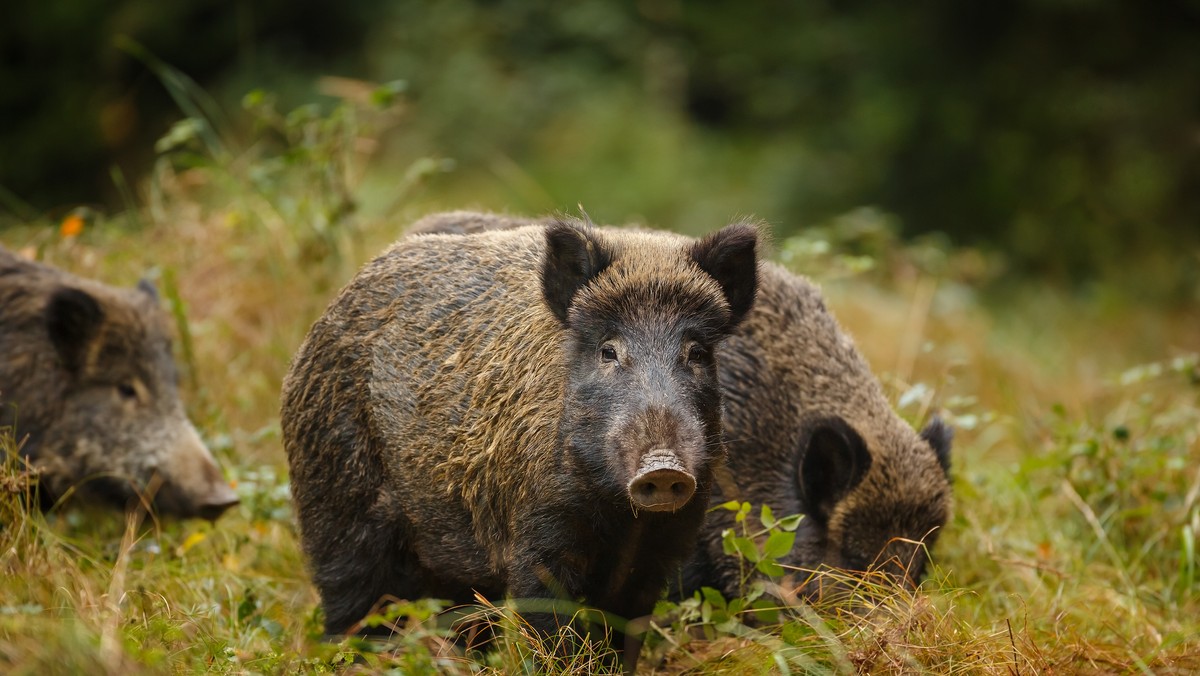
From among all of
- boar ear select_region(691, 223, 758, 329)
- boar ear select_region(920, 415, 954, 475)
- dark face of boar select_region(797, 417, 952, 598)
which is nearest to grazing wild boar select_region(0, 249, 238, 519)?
dark face of boar select_region(797, 417, 952, 598)

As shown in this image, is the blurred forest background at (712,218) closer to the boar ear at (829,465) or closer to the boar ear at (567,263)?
the boar ear at (829,465)

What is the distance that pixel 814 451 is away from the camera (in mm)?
4652

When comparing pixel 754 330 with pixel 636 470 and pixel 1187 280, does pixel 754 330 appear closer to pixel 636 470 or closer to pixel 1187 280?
pixel 636 470

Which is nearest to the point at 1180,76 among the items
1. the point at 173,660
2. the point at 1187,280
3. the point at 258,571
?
the point at 1187,280

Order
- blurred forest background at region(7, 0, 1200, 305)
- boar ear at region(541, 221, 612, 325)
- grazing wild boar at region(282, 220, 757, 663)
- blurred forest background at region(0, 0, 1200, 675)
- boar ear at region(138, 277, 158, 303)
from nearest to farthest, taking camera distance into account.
→ 1. grazing wild boar at region(282, 220, 757, 663)
2. boar ear at region(541, 221, 612, 325)
3. blurred forest background at region(0, 0, 1200, 675)
4. boar ear at region(138, 277, 158, 303)
5. blurred forest background at region(7, 0, 1200, 305)

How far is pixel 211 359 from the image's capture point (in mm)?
6281

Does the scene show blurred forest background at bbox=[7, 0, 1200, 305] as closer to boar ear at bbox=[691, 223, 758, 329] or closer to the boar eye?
boar ear at bbox=[691, 223, 758, 329]

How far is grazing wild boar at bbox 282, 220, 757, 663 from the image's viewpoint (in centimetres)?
359

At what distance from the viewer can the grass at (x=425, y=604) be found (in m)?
3.67

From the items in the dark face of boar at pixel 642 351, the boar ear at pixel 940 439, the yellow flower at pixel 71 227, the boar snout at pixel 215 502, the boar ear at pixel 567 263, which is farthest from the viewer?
the yellow flower at pixel 71 227

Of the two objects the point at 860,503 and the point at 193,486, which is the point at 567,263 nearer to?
the point at 860,503

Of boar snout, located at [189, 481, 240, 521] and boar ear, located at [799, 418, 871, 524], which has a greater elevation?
boar ear, located at [799, 418, 871, 524]

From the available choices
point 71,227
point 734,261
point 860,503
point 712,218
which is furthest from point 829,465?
point 712,218

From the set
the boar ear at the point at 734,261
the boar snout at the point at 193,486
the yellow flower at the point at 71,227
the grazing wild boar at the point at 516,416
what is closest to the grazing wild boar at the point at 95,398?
the boar snout at the point at 193,486
